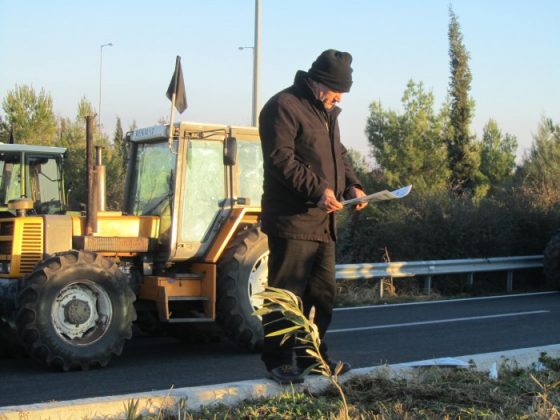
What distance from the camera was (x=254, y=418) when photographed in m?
3.92

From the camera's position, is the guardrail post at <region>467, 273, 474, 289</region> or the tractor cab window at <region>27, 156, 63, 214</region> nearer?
the tractor cab window at <region>27, 156, 63, 214</region>

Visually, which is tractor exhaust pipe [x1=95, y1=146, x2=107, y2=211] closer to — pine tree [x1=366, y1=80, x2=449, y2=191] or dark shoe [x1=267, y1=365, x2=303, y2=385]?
dark shoe [x1=267, y1=365, x2=303, y2=385]

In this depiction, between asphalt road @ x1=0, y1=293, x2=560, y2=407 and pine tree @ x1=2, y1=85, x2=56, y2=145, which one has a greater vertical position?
pine tree @ x1=2, y1=85, x2=56, y2=145

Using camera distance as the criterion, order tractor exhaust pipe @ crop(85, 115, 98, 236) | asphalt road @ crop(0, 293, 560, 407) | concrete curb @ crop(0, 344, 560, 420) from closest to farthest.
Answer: concrete curb @ crop(0, 344, 560, 420) → asphalt road @ crop(0, 293, 560, 407) → tractor exhaust pipe @ crop(85, 115, 98, 236)

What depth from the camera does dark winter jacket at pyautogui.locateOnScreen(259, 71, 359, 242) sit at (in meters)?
4.91

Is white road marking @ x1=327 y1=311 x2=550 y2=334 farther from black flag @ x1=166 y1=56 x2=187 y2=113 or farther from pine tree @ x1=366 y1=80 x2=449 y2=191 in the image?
pine tree @ x1=366 y1=80 x2=449 y2=191

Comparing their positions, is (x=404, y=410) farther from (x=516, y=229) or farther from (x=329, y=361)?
(x=516, y=229)

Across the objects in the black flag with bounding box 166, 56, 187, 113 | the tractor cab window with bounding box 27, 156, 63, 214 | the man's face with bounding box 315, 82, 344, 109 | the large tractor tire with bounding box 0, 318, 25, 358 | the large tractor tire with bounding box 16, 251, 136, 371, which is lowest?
the large tractor tire with bounding box 0, 318, 25, 358

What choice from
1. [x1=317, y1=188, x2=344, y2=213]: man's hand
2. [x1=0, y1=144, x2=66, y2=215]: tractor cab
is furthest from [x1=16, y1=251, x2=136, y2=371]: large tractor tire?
[x1=0, y1=144, x2=66, y2=215]: tractor cab

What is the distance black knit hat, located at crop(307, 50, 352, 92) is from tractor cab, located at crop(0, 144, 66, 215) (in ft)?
29.5

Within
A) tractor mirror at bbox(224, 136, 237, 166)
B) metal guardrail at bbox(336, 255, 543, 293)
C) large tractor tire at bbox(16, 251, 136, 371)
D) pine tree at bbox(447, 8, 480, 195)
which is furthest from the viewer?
pine tree at bbox(447, 8, 480, 195)

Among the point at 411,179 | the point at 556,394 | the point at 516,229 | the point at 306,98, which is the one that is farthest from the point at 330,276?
the point at 411,179

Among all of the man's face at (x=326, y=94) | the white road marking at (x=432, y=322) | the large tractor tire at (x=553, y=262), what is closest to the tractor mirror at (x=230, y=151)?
the white road marking at (x=432, y=322)

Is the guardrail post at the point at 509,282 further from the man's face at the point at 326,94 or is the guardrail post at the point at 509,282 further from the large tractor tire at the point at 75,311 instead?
the man's face at the point at 326,94
